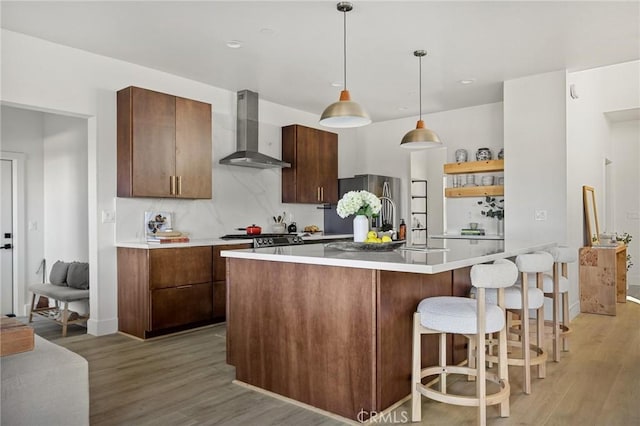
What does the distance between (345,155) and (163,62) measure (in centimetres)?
342

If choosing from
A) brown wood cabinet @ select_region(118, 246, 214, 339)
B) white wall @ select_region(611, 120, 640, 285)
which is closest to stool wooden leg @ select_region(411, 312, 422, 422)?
brown wood cabinet @ select_region(118, 246, 214, 339)

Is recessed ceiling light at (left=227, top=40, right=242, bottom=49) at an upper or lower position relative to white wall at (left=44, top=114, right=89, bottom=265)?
upper

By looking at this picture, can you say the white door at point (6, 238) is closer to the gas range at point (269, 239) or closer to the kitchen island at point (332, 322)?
the gas range at point (269, 239)

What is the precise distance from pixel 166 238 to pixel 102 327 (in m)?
1.00

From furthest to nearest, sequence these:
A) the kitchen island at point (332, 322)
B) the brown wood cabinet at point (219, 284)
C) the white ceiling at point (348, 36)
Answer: the brown wood cabinet at point (219, 284) → the white ceiling at point (348, 36) → the kitchen island at point (332, 322)

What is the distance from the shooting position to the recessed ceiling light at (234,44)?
154 inches

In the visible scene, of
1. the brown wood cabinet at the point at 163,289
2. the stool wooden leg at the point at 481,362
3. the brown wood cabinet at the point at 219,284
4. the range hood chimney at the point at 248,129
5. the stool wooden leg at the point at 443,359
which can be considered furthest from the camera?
the range hood chimney at the point at 248,129

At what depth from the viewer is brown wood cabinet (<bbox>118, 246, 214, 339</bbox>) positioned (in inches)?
163

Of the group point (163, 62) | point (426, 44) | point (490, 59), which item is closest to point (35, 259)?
point (163, 62)

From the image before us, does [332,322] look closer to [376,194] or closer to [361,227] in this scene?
[361,227]

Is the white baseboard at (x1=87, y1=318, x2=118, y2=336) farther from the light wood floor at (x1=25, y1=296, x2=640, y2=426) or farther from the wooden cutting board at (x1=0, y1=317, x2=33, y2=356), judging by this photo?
the wooden cutting board at (x1=0, y1=317, x2=33, y2=356)

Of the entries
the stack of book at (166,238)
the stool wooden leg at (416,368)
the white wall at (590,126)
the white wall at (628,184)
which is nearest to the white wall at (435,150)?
the white wall at (590,126)

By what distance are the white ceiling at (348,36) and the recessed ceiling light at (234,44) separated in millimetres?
59

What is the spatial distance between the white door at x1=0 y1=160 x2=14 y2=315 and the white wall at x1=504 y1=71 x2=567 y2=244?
218 inches
